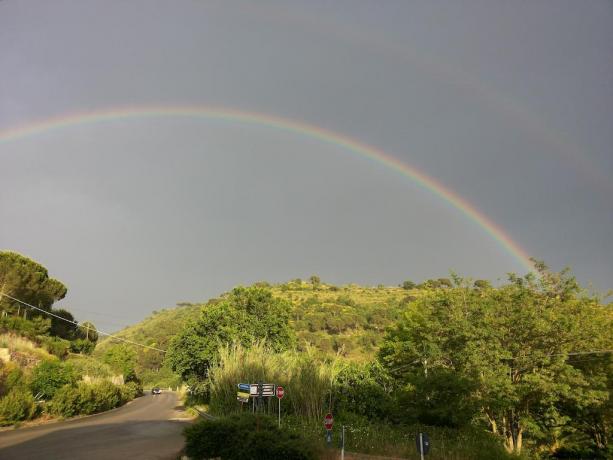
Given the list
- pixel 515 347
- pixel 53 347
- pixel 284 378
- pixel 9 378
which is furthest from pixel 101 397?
pixel 515 347

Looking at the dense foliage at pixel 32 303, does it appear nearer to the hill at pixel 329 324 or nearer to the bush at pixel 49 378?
the bush at pixel 49 378

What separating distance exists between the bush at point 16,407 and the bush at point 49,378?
4031mm

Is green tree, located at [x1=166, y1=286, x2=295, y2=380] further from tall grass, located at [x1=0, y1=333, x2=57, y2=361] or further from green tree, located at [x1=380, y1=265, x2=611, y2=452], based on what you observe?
green tree, located at [x1=380, y1=265, x2=611, y2=452]

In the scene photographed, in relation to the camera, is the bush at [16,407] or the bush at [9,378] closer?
the bush at [16,407]

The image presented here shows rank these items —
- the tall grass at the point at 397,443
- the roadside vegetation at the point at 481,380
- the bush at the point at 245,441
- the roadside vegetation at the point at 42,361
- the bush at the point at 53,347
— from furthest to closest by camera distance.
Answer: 1. the bush at the point at 53,347
2. the roadside vegetation at the point at 42,361
3. the roadside vegetation at the point at 481,380
4. the tall grass at the point at 397,443
5. the bush at the point at 245,441

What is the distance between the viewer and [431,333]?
24.3 m

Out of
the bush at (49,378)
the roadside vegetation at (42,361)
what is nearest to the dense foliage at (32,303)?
the roadside vegetation at (42,361)

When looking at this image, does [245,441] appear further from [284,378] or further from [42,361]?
[42,361]

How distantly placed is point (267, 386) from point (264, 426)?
1518mm

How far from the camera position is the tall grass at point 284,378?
19.6 meters

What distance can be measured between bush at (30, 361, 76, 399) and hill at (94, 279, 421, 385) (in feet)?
127

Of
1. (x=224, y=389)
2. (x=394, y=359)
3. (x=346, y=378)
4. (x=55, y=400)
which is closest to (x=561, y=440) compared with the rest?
(x=394, y=359)

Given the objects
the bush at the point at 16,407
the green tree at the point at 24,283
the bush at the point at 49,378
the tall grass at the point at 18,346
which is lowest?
the bush at the point at 16,407

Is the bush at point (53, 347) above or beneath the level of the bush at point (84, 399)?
above
